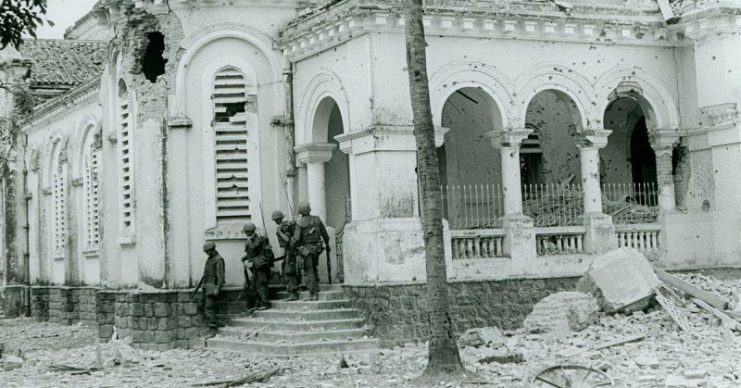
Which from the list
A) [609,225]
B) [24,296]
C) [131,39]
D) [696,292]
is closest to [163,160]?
[131,39]

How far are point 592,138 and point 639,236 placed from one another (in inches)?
77.3

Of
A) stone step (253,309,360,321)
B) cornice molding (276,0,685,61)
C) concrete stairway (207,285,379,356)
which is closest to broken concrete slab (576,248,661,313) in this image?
concrete stairway (207,285,379,356)

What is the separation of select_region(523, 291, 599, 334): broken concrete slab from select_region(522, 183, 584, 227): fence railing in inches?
81.1

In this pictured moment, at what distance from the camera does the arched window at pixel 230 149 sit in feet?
66.1

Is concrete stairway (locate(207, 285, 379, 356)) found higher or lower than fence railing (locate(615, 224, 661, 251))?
lower

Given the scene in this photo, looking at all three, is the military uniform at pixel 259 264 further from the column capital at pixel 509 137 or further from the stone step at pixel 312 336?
the column capital at pixel 509 137

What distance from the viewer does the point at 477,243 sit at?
61.3 ft

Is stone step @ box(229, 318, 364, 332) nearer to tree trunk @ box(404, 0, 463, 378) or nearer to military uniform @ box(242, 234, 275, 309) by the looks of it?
military uniform @ box(242, 234, 275, 309)

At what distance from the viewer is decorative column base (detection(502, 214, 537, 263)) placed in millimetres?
18766

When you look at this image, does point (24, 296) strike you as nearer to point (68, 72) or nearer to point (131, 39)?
point (68, 72)

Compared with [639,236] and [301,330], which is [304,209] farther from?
[639,236]

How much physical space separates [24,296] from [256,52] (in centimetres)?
1381

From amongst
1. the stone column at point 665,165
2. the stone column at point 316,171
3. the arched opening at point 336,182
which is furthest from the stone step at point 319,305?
the stone column at point 665,165

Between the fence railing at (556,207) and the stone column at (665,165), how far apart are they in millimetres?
1451
